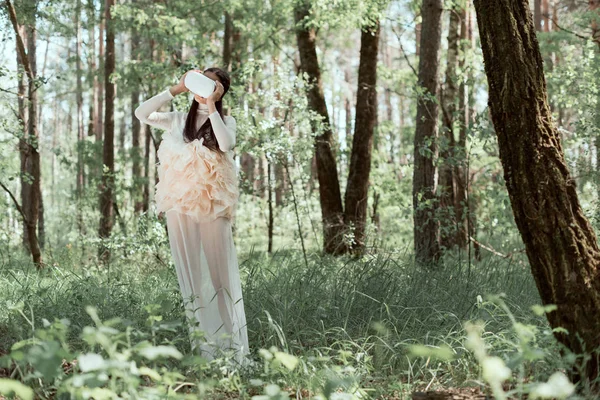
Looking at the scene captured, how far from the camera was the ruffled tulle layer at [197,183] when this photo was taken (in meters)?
5.00

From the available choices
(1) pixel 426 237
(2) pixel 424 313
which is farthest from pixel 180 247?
(1) pixel 426 237

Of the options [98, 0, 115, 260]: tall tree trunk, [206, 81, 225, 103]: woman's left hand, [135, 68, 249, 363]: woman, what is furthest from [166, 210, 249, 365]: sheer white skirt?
[98, 0, 115, 260]: tall tree trunk

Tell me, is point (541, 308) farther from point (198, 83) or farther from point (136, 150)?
point (136, 150)

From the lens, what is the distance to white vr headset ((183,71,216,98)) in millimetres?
4977

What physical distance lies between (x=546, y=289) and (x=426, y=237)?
5.20 metres

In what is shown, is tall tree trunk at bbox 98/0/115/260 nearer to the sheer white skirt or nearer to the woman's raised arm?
the woman's raised arm

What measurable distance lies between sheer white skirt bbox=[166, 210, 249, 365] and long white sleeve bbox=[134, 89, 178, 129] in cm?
68

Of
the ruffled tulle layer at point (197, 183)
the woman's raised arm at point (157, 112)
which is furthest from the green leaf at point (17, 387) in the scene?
the woman's raised arm at point (157, 112)

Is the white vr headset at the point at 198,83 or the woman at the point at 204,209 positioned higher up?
the white vr headset at the point at 198,83

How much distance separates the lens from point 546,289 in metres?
3.88

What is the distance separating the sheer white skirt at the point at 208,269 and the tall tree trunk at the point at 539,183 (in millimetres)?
2080

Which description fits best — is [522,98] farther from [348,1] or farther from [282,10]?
[282,10]

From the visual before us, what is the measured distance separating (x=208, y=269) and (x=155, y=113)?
119cm

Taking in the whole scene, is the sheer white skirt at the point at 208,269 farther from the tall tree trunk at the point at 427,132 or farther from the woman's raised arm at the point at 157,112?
the tall tree trunk at the point at 427,132
